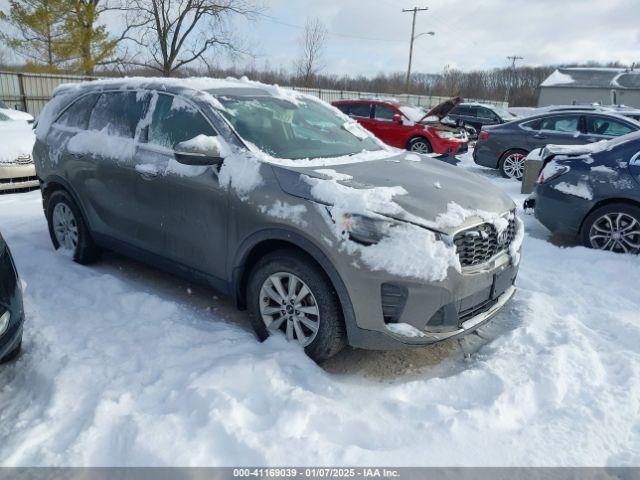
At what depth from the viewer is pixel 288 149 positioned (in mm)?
3492

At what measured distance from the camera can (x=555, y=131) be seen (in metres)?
10.0

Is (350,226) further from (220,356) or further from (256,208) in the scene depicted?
(220,356)

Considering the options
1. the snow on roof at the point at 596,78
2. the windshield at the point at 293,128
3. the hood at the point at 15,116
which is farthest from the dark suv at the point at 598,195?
the snow on roof at the point at 596,78

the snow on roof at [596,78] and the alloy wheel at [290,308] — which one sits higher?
the snow on roof at [596,78]

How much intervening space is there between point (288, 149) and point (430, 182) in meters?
1.03

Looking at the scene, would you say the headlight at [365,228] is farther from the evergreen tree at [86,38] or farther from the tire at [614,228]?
the evergreen tree at [86,38]

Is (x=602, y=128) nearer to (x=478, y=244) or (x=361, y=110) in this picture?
(x=361, y=110)

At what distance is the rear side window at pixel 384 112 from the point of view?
13.3 metres

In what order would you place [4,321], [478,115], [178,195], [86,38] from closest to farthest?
1. [4,321]
2. [178,195]
3. [478,115]
4. [86,38]

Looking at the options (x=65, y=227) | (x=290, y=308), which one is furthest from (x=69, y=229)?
(x=290, y=308)

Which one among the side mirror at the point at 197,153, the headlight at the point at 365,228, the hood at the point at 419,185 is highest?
the side mirror at the point at 197,153

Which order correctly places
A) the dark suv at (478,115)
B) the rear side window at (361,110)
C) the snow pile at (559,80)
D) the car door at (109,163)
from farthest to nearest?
1. the snow pile at (559,80)
2. the dark suv at (478,115)
3. the rear side window at (361,110)
4. the car door at (109,163)

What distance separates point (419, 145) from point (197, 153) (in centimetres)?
1044

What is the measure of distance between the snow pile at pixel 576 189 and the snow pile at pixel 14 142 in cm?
797
